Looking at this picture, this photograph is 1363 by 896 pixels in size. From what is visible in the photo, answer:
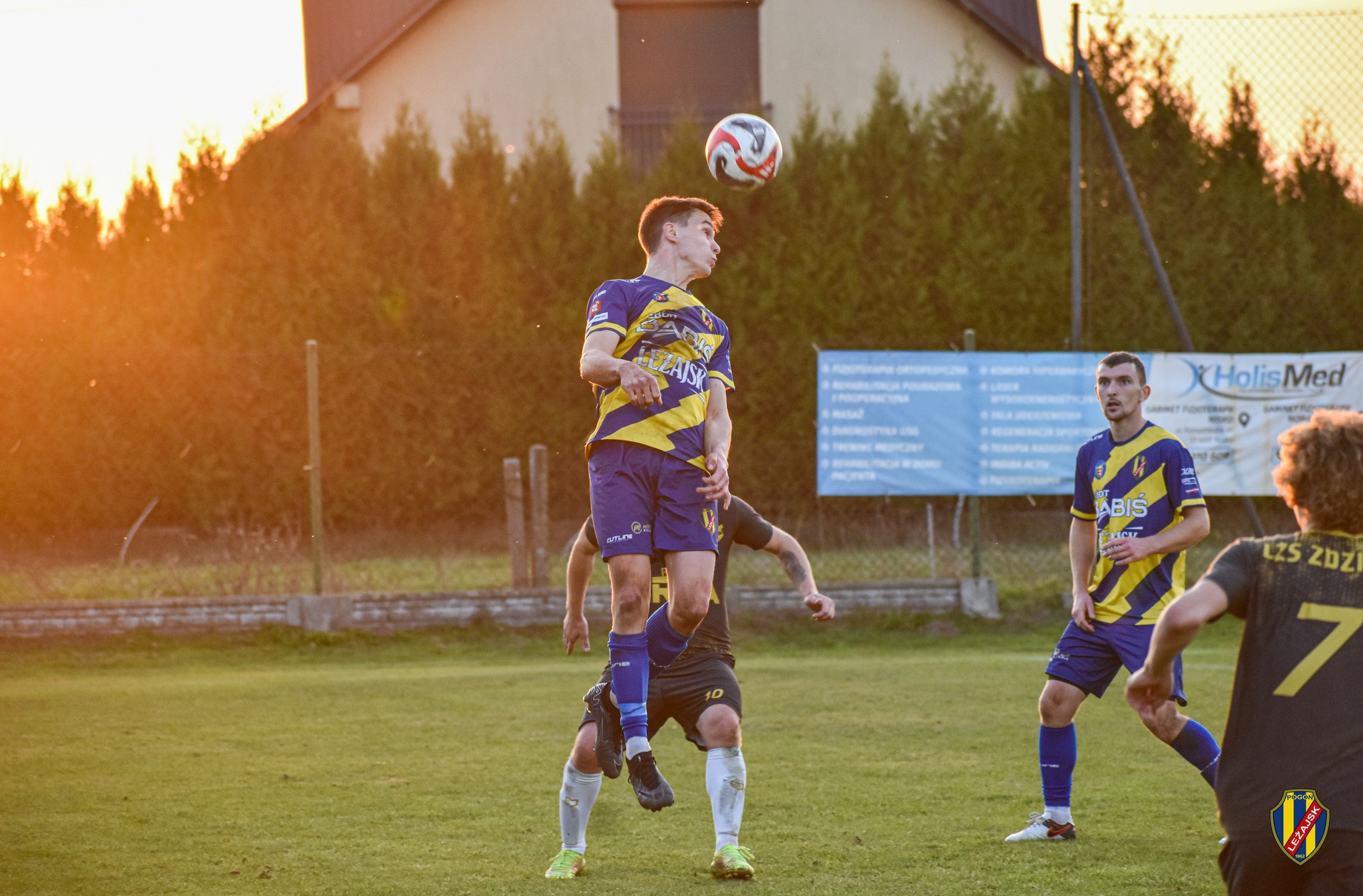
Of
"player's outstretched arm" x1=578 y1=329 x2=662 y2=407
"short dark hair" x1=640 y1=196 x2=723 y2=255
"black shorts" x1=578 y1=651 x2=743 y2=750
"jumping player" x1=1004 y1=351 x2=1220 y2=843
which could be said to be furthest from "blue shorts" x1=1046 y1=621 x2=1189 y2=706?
"short dark hair" x1=640 y1=196 x2=723 y2=255

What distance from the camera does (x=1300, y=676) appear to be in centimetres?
312

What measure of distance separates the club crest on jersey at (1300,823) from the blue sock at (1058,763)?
279 cm

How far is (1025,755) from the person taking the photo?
7621 mm

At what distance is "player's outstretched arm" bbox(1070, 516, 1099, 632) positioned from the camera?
6.12 metres

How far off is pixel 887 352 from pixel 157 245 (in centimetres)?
985

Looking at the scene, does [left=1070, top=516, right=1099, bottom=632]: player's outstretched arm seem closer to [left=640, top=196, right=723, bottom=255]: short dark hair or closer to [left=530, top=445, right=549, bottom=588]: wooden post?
[left=640, top=196, right=723, bottom=255]: short dark hair

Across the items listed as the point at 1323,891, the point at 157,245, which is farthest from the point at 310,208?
the point at 1323,891

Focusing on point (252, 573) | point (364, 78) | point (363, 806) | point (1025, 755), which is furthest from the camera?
point (364, 78)

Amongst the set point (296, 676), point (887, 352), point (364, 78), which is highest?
point (364, 78)

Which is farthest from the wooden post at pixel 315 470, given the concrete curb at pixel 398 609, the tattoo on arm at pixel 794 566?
the tattoo on arm at pixel 794 566

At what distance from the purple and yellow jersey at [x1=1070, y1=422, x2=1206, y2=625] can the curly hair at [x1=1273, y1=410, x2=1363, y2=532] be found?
287cm

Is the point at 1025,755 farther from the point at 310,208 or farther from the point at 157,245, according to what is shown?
the point at 157,245

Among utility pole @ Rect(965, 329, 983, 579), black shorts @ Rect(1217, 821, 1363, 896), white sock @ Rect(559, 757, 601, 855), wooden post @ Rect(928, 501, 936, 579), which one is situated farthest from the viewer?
wooden post @ Rect(928, 501, 936, 579)

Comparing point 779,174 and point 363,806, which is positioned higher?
point 779,174
